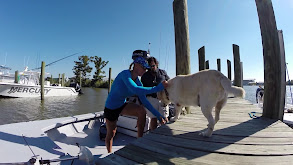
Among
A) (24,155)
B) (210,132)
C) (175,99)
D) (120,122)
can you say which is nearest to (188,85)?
(175,99)

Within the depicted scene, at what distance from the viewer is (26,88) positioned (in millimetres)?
17531

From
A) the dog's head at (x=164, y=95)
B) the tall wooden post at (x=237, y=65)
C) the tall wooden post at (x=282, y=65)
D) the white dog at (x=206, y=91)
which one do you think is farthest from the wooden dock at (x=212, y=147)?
the tall wooden post at (x=237, y=65)

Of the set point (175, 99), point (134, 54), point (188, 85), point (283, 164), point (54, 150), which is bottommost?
point (54, 150)

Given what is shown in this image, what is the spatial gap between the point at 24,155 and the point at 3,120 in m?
9.41

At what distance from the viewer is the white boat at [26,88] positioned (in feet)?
54.0

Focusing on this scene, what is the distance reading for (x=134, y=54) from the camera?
245 cm

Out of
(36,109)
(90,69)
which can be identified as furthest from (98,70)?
(36,109)

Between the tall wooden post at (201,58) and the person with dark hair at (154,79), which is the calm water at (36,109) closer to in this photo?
the tall wooden post at (201,58)

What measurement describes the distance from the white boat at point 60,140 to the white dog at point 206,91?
133cm

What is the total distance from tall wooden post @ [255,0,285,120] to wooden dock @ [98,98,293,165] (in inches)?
25.3

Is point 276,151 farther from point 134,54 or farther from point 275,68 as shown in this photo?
point 134,54

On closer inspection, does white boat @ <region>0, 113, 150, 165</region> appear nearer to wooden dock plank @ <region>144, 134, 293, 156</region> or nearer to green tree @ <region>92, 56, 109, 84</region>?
wooden dock plank @ <region>144, 134, 293, 156</region>

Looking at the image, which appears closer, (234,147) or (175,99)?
(234,147)

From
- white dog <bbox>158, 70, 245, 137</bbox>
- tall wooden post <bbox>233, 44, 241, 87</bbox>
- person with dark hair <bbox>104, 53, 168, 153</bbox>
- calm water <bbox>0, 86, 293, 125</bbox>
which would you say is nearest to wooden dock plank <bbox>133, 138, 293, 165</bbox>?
white dog <bbox>158, 70, 245, 137</bbox>
